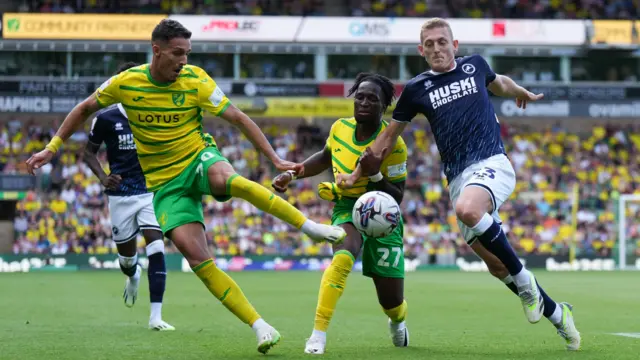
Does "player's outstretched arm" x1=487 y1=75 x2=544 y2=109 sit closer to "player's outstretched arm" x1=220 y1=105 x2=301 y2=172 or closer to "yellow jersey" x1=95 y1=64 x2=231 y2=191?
"player's outstretched arm" x1=220 y1=105 x2=301 y2=172

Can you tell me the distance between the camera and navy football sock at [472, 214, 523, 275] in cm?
738

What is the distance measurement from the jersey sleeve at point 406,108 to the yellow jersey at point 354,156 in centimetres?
29

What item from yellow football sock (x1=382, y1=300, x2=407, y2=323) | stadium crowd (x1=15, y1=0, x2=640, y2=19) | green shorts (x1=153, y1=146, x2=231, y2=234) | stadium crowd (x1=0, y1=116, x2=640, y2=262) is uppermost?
stadium crowd (x1=15, y1=0, x2=640, y2=19)

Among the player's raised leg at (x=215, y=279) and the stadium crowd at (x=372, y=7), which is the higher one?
the stadium crowd at (x=372, y=7)

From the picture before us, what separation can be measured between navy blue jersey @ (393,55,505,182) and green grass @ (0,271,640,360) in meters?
1.56

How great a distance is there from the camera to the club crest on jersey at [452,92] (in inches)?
316

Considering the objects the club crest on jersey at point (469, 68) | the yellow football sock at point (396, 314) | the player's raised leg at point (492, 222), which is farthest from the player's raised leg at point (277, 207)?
the club crest on jersey at point (469, 68)

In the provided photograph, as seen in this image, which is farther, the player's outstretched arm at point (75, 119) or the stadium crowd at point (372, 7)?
the stadium crowd at point (372, 7)

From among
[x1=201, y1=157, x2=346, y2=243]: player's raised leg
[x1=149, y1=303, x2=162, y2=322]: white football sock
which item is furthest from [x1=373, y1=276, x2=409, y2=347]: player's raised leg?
[x1=149, y1=303, x2=162, y2=322]: white football sock

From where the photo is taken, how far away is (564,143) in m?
37.5

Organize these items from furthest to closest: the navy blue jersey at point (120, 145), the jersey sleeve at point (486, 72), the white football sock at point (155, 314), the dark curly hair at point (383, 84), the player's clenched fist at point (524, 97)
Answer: the navy blue jersey at point (120, 145)
the white football sock at point (155, 314)
the player's clenched fist at point (524, 97)
the dark curly hair at point (383, 84)
the jersey sleeve at point (486, 72)

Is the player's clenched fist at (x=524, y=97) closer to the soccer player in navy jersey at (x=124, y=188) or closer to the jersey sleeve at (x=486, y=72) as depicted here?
the jersey sleeve at (x=486, y=72)

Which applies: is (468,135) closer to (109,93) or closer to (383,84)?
(383,84)

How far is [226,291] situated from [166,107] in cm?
149
